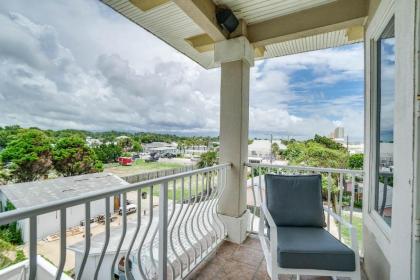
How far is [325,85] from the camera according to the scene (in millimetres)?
6816

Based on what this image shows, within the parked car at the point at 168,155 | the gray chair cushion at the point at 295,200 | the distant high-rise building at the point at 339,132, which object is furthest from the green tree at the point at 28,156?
the distant high-rise building at the point at 339,132

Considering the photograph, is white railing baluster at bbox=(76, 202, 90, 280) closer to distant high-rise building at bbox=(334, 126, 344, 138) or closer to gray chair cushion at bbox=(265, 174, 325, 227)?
gray chair cushion at bbox=(265, 174, 325, 227)

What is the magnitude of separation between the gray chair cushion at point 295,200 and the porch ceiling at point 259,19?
72.2 inches

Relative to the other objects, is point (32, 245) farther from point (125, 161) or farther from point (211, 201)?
point (211, 201)

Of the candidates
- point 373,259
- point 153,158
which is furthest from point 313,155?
point 153,158

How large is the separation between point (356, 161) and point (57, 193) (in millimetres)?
3347

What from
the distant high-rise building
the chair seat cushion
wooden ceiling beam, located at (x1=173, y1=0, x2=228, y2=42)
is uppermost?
wooden ceiling beam, located at (x1=173, y1=0, x2=228, y2=42)

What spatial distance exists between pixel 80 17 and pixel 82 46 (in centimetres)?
48

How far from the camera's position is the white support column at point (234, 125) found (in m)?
2.71

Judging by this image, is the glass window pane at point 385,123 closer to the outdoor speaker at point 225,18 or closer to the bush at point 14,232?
the outdoor speaker at point 225,18

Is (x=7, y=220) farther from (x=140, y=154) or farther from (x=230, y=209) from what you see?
(x=230, y=209)

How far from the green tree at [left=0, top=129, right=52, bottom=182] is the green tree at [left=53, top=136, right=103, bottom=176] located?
0.09 m

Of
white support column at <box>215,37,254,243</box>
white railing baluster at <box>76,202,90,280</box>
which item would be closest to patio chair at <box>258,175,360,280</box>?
white support column at <box>215,37,254,243</box>

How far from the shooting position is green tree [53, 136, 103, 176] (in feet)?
7.14
